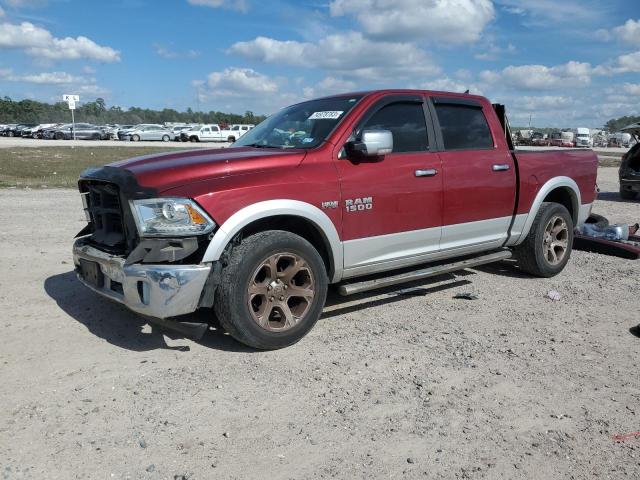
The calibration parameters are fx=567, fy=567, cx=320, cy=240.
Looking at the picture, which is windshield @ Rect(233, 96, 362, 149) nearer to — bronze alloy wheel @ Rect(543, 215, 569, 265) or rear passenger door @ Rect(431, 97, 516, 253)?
rear passenger door @ Rect(431, 97, 516, 253)

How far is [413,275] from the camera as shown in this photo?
16.5ft

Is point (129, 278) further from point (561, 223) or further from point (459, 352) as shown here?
point (561, 223)

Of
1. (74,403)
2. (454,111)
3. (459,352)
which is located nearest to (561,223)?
(454,111)

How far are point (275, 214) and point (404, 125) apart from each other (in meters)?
1.72

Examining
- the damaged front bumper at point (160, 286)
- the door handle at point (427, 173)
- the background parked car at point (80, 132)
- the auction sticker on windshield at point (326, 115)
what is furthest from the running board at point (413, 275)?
the background parked car at point (80, 132)

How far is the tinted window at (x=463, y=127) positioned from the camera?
5.45 m

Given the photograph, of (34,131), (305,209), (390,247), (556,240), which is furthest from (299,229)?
(34,131)

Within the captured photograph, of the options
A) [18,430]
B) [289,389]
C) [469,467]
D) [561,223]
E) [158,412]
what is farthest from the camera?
[561,223]

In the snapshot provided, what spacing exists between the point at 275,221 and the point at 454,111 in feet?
7.85

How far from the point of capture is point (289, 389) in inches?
144

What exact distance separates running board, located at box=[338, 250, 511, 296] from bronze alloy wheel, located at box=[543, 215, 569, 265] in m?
0.68

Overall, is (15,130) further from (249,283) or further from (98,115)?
(249,283)

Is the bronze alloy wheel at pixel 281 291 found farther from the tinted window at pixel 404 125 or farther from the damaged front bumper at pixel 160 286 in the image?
the tinted window at pixel 404 125

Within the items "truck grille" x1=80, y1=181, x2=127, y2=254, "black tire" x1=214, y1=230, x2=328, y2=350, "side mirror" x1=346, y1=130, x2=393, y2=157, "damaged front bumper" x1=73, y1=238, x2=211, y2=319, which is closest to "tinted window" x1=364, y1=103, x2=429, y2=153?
"side mirror" x1=346, y1=130, x2=393, y2=157
